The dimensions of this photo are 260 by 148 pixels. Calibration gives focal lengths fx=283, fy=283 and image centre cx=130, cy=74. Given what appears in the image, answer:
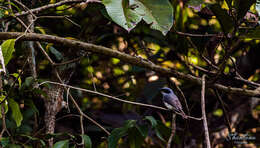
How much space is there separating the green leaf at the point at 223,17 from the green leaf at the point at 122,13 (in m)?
0.39

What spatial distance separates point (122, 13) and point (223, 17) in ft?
1.70

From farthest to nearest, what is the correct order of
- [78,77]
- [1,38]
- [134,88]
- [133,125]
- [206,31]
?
[78,77], [134,88], [206,31], [133,125], [1,38]

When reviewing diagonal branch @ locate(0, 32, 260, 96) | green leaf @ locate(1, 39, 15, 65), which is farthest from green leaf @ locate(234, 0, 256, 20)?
green leaf @ locate(1, 39, 15, 65)

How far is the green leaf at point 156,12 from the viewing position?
1195 mm

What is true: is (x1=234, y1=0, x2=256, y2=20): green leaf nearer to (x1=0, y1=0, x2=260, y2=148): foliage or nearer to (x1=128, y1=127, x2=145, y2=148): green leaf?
(x1=0, y1=0, x2=260, y2=148): foliage

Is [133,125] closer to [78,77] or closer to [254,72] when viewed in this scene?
[78,77]

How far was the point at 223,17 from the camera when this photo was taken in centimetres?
136

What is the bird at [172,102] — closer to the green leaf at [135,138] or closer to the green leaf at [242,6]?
the green leaf at [135,138]

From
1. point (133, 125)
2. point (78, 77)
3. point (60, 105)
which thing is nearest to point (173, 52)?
point (133, 125)

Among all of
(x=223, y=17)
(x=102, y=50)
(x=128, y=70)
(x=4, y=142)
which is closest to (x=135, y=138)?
(x=102, y=50)

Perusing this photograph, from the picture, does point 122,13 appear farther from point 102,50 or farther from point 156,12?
point 102,50

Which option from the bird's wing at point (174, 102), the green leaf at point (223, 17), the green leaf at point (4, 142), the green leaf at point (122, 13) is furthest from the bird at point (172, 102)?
the green leaf at point (4, 142)

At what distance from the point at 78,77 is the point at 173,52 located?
3.50 ft

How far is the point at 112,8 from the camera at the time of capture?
115 centimetres
